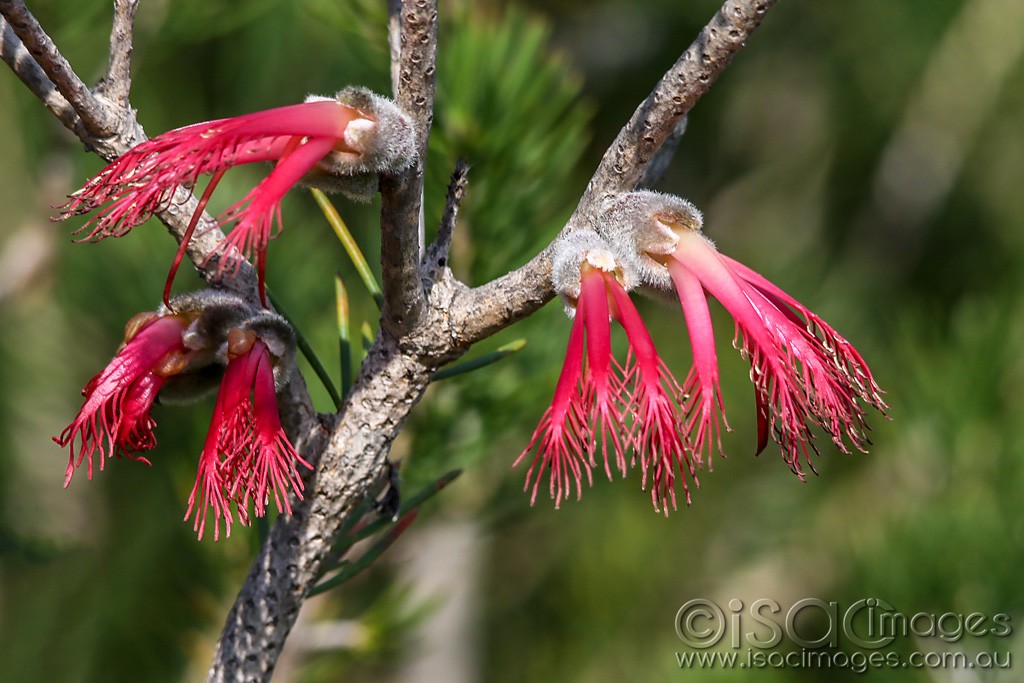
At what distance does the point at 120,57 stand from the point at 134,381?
0.39ft

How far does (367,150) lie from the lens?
0.29 metres

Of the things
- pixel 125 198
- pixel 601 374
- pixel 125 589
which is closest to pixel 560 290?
pixel 601 374

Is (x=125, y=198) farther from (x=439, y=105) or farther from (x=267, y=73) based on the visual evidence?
(x=267, y=73)

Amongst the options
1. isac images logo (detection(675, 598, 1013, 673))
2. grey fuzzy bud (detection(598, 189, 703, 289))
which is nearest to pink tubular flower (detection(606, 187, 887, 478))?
grey fuzzy bud (detection(598, 189, 703, 289))

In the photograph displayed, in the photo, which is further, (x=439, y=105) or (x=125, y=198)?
(x=439, y=105)

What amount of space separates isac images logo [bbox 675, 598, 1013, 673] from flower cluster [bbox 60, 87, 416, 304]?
624 millimetres

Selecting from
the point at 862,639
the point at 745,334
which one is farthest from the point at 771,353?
the point at 862,639

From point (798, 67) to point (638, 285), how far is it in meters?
1.16

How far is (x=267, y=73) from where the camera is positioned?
98 centimetres

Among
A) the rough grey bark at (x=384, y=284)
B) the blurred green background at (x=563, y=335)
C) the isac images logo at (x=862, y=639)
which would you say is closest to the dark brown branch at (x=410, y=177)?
the rough grey bark at (x=384, y=284)

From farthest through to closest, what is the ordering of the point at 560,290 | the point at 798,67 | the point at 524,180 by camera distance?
1. the point at 798,67
2. the point at 524,180
3. the point at 560,290

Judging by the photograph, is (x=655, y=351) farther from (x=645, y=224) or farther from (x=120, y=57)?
(x=120, y=57)

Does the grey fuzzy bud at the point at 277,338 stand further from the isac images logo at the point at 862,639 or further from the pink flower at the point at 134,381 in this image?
the isac images logo at the point at 862,639

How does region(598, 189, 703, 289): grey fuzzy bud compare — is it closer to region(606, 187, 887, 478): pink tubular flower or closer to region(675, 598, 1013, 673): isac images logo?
region(606, 187, 887, 478): pink tubular flower
